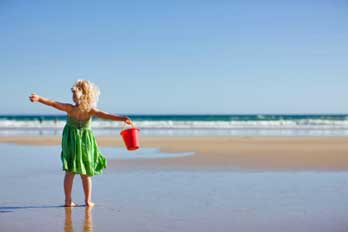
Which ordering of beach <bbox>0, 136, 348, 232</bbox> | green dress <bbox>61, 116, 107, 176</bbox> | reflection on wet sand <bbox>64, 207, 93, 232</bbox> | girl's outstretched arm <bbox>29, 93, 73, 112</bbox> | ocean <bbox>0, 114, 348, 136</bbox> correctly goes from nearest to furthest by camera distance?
reflection on wet sand <bbox>64, 207, 93, 232</bbox>, beach <bbox>0, 136, 348, 232</bbox>, girl's outstretched arm <bbox>29, 93, 73, 112</bbox>, green dress <bbox>61, 116, 107, 176</bbox>, ocean <bbox>0, 114, 348, 136</bbox>

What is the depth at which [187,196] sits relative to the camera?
6.63 meters

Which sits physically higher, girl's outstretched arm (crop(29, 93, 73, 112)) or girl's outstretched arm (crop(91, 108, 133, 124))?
girl's outstretched arm (crop(29, 93, 73, 112))

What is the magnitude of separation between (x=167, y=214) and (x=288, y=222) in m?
1.24

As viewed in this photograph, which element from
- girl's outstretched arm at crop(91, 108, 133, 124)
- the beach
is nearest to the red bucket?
girl's outstretched arm at crop(91, 108, 133, 124)

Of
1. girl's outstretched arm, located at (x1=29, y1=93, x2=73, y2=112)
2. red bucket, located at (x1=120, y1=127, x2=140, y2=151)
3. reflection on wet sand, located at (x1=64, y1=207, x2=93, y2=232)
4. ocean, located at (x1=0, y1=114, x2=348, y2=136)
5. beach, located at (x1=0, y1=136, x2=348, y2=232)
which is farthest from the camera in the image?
ocean, located at (x1=0, y1=114, x2=348, y2=136)

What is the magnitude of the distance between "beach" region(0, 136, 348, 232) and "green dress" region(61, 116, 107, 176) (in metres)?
0.48

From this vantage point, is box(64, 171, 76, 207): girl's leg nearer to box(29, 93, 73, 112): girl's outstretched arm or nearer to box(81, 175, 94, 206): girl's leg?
box(81, 175, 94, 206): girl's leg

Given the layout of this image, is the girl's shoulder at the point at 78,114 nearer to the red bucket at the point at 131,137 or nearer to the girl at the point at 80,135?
the girl at the point at 80,135

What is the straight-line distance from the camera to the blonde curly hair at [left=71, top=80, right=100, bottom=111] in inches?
241

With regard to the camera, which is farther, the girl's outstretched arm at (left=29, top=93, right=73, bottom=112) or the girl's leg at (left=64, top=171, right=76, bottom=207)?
the girl's leg at (left=64, top=171, right=76, bottom=207)

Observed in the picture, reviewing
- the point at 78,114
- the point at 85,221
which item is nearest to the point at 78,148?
the point at 78,114

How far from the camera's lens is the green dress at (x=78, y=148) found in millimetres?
6062

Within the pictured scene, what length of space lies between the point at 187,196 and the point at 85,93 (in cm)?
181

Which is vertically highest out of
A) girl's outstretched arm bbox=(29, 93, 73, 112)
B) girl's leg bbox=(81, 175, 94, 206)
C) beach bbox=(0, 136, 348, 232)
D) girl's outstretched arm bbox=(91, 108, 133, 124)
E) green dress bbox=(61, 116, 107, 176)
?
girl's outstretched arm bbox=(29, 93, 73, 112)
